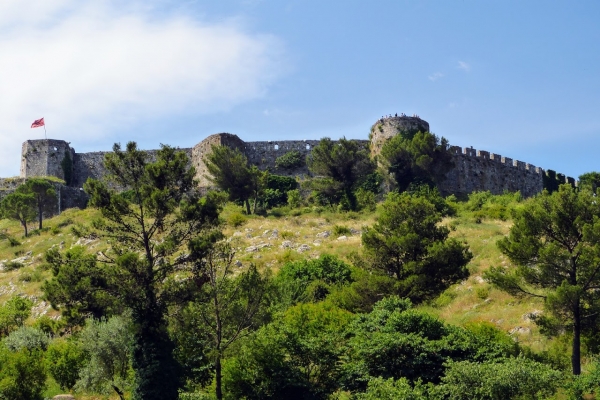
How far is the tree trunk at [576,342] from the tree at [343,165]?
2964 centimetres

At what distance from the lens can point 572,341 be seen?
25812 millimetres

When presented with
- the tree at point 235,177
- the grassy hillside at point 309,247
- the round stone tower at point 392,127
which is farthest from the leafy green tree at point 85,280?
the round stone tower at point 392,127

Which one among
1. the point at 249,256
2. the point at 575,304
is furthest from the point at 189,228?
the point at 249,256

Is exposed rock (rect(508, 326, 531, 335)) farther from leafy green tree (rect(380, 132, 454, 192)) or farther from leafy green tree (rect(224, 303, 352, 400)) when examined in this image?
leafy green tree (rect(380, 132, 454, 192))

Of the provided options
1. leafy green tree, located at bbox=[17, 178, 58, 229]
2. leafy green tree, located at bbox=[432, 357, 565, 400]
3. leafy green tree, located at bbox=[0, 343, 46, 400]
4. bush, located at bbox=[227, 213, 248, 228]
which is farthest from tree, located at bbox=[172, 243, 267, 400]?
leafy green tree, located at bbox=[17, 178, 58, 229]

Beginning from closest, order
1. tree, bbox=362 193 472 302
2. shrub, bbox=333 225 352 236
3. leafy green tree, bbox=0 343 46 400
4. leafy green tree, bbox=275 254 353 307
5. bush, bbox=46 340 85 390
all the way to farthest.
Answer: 1. leafy green tree, bbox=0 343 46 400
2. bush, bbox=46 340 85 390
3. tree, bbox=362 193 472 302
4. leafy green tree, bbox=275 254 353 307
5. shrub, bbox=333 225 352 236

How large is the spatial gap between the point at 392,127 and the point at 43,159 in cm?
3106

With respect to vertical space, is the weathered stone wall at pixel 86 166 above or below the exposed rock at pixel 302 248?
above

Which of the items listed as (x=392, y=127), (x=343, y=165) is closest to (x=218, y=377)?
(x=343, y=165)

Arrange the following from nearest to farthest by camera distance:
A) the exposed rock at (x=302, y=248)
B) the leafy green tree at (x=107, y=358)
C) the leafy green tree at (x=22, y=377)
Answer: the leafy green tree at (x=107, y=358) < the leafy green tree at (x=22, y=377) < the exposed rock at (x=302, y=248)

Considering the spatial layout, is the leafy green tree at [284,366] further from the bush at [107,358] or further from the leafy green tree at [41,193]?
the leafy green tree at [41,193]

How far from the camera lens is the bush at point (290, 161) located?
61.7 meters

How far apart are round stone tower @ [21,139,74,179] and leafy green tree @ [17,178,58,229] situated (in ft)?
20.8

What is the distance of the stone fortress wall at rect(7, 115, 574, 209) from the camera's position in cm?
5844
